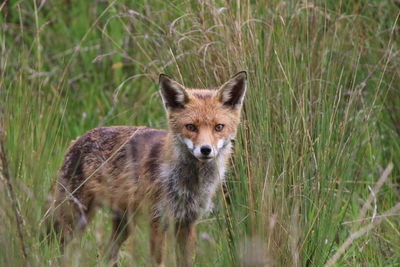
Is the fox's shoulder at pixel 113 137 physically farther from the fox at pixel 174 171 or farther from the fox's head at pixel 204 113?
the fox's head at pixel 204 113

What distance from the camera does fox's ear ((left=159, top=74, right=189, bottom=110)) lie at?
16.8 ft

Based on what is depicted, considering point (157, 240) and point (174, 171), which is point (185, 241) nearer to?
point (157, 240)

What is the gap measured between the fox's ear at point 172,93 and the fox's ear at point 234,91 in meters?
0.25

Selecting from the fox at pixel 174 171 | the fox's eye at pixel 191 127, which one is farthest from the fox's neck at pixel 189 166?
the fox's eye at pixel 191 127

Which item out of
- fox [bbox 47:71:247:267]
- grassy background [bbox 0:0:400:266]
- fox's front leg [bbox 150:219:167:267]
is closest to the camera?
grassy background [bbox 0:0:400:266]

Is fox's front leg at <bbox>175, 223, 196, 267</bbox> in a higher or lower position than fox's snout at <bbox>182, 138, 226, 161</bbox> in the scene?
lower

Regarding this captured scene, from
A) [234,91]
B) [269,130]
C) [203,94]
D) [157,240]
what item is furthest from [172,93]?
[157,240]

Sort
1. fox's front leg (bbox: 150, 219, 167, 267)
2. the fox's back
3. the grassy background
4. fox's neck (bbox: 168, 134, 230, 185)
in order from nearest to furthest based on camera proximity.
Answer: the grassy background, fox's front leg (bbox: 150, 219, 167, 267), fox's neck (bbox: 168, 134, 230, 185), the fox's back

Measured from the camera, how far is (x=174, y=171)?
529 cm

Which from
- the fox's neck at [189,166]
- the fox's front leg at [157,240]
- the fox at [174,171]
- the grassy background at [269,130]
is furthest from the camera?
the fox's neck at [189,166]

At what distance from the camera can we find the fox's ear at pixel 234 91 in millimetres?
4914

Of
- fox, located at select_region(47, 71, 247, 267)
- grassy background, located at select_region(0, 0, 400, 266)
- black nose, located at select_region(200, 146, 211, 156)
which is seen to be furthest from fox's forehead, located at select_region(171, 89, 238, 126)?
black nose, located at select_region(200, 146, 211, 156)

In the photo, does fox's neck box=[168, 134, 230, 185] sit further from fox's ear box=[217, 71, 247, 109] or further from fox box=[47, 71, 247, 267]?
fox's ear box=[217, 71, 247, 109]

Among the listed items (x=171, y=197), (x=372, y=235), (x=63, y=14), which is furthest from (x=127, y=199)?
(x=63, y=14)
